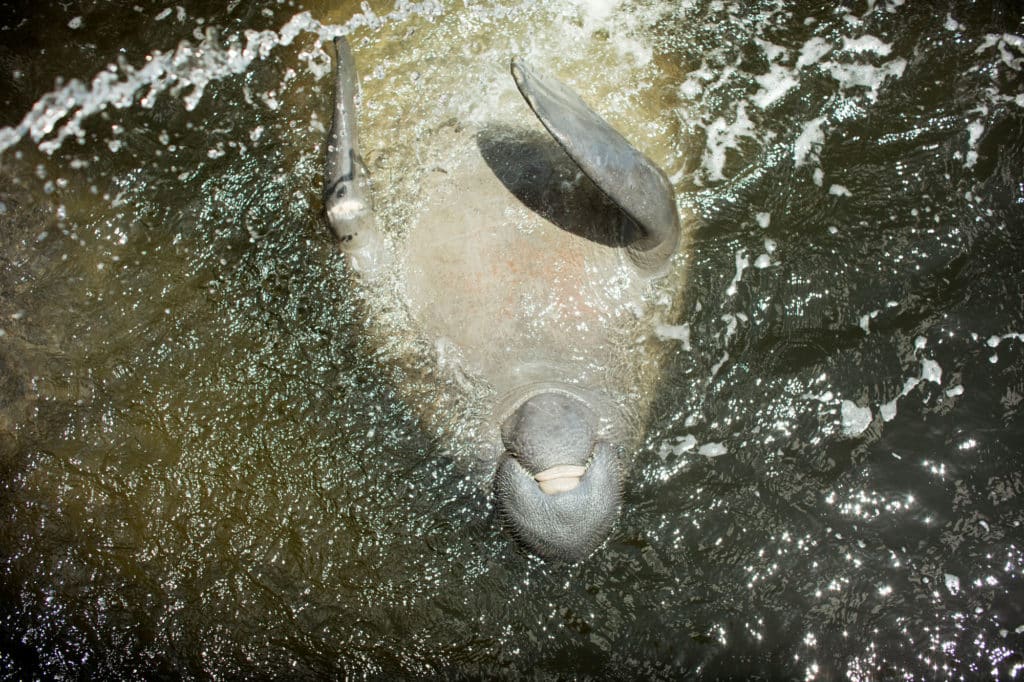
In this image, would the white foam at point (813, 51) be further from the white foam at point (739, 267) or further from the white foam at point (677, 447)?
the white foam at point (677, 447)

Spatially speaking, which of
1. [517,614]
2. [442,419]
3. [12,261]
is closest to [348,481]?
[442,419]

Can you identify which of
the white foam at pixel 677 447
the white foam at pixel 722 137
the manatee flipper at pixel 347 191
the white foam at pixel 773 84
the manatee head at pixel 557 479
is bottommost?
the white foam at pixel 677 447

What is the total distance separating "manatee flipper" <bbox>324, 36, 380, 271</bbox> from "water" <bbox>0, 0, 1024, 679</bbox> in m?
0.13

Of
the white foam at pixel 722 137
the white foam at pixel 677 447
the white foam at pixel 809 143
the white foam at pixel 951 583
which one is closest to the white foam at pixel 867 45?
the white foam at pixel 809 143

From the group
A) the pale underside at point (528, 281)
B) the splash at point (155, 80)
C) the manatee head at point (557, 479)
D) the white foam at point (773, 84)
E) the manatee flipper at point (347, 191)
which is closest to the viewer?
the manatee head at point (557, 479)

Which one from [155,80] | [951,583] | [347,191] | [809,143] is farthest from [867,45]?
[155,80]

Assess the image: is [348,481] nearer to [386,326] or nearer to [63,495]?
[386,326]

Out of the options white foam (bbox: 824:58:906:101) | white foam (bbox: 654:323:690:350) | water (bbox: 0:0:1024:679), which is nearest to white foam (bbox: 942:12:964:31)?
water (bbox: 0:0:1024:679)

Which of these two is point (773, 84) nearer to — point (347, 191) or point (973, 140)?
point (973, 140)

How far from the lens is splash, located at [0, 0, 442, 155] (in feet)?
12.4

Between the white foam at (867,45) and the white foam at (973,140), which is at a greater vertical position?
the white foam at (867,45)

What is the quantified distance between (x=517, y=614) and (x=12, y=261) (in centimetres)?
284

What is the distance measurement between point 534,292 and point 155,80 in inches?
97.8

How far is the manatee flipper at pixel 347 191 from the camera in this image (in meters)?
3.00
